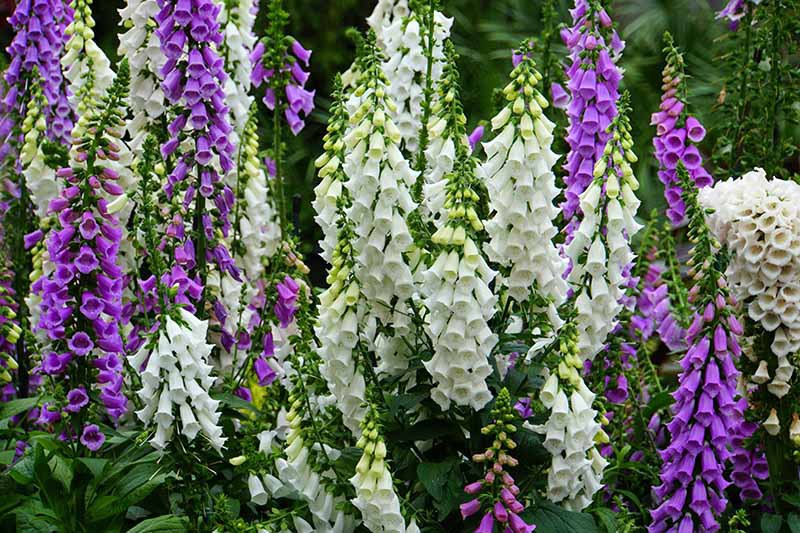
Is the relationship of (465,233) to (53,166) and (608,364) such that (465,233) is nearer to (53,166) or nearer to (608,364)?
(608,364)

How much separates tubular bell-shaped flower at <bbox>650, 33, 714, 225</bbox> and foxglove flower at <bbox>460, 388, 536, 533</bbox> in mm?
1352

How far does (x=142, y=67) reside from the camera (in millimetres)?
3738

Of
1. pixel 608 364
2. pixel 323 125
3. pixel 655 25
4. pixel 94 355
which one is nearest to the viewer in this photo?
pixel 94 355

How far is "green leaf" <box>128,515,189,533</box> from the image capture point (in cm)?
311

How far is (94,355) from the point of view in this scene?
3.53 m

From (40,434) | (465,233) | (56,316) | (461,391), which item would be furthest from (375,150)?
(40,434)

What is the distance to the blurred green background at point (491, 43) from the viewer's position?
27.5 ft

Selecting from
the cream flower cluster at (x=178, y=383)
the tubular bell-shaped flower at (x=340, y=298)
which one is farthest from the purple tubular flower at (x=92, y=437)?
the tubular bell-shaped flower at (x=340, y=298)

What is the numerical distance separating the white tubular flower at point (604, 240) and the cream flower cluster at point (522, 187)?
0.13 metres

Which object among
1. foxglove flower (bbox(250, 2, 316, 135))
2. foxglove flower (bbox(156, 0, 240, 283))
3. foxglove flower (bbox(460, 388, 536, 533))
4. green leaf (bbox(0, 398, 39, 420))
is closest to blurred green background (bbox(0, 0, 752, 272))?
foxglove flower (bbox(250, 2, 316, 135))

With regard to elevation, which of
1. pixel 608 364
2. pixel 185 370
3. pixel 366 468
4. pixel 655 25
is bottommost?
pixel 366 468

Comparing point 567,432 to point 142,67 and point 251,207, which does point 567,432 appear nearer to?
point 251,207

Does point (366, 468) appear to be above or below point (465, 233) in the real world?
below

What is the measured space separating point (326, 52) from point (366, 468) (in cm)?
672
